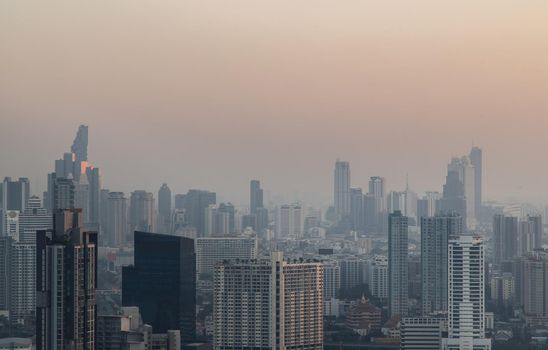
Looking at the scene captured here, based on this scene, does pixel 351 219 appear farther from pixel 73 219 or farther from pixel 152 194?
pixel 73 219

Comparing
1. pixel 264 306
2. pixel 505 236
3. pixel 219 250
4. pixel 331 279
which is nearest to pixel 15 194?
pixel 219 250

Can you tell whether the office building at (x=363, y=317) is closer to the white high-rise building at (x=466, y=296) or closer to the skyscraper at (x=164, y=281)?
the white high-rise building at (x=466, y=296)

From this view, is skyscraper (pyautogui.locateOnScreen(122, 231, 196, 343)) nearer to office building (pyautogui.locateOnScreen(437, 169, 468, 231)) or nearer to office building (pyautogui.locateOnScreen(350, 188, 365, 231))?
office building (pyautogui.locateOnScreen(350, 188, 365, 231))

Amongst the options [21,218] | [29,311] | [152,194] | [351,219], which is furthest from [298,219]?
[29,311]

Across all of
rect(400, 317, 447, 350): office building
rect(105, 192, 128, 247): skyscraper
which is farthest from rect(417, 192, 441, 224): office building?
rect(105, 192, 128, 247): skyscraper

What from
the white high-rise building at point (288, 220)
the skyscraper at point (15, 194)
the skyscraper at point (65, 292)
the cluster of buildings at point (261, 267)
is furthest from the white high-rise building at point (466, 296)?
the skyscraper at point (65, 292)

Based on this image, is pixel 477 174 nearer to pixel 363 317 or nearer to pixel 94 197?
pixel 363 317
